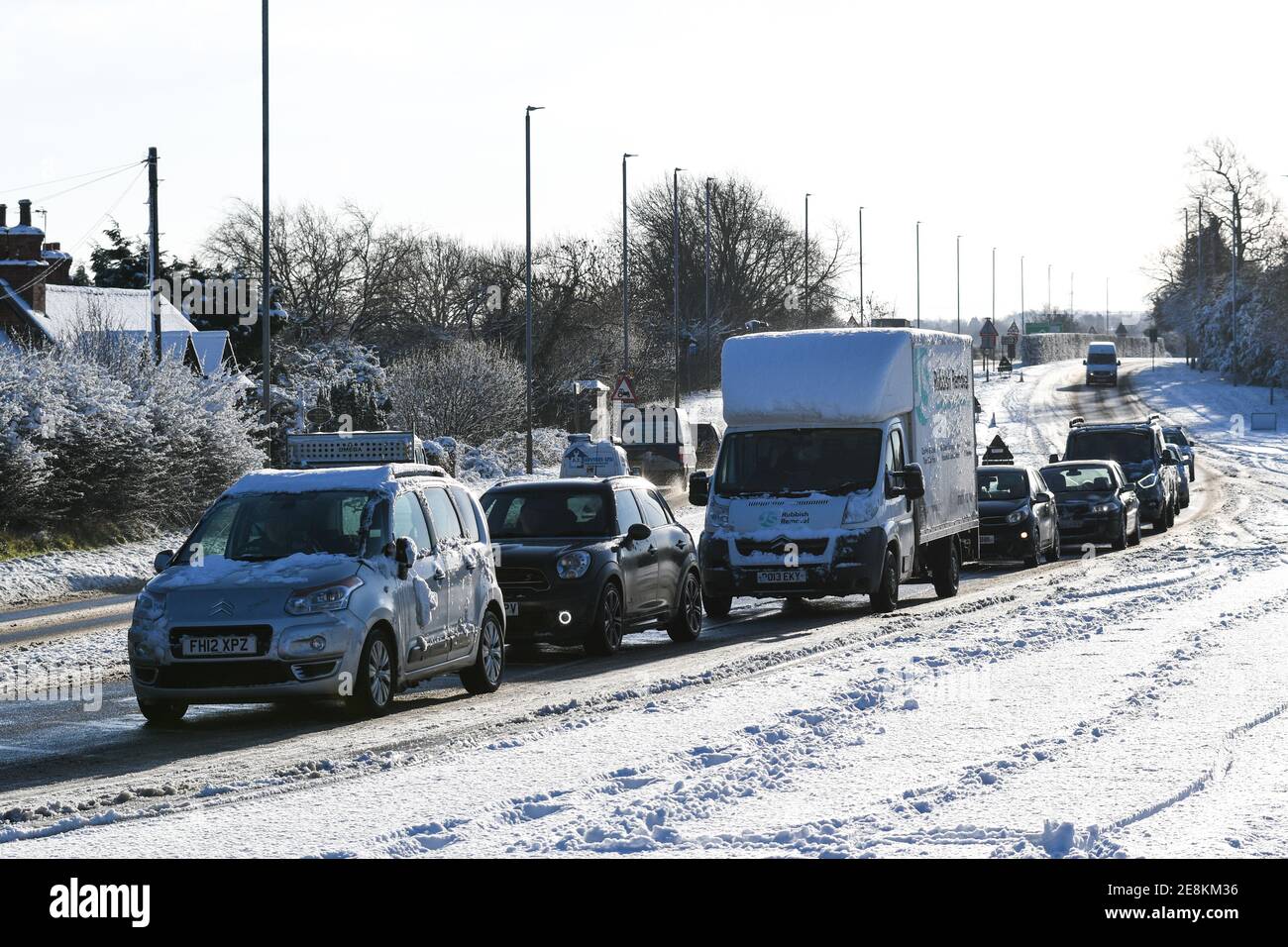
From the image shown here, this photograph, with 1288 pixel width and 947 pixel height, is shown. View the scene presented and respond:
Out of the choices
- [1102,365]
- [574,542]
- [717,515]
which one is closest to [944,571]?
[717,515]

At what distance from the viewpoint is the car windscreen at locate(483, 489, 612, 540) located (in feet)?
55.2

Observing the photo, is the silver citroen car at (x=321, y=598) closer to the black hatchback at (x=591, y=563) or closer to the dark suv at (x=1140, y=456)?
the black hatchback at (x=591, y=563)

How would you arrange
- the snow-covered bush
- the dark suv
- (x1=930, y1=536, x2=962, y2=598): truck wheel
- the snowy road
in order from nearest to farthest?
the snowy road → (x1=930, y1=536, x2=962, y2=598): truck wheel → the dark suv → the snow-covered bush

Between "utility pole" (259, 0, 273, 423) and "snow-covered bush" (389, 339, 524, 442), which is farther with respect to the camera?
"snow-covered bush" (389, 339, 524, 442)

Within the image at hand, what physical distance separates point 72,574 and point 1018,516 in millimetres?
13603

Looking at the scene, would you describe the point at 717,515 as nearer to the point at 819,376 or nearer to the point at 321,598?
the point at 819,376

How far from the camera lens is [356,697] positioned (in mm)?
12000

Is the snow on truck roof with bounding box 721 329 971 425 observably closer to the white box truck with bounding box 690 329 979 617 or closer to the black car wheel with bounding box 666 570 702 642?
the white box truck with bounding box 690 329 979 617

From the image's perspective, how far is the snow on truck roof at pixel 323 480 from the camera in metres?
13.0

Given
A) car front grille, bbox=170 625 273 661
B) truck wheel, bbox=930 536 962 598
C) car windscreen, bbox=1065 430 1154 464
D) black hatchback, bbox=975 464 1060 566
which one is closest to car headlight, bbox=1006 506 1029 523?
black hatchback, bbox=975 464 1060 566

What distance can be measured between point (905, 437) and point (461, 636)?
27.0 ft

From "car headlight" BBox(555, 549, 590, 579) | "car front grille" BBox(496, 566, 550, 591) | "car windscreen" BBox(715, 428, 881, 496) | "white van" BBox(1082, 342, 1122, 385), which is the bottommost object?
"car front grille" BBox(496, 566, 550, 591)

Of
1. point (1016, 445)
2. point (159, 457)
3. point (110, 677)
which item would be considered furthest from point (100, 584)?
point (1016, 445)

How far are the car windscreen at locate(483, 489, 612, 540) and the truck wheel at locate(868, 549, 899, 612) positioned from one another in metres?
3.82
